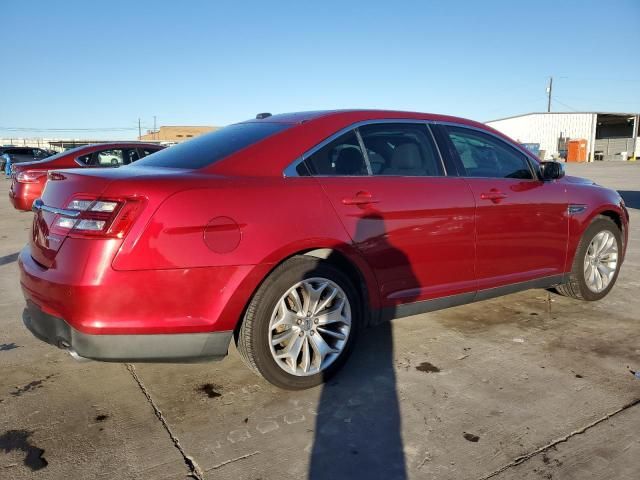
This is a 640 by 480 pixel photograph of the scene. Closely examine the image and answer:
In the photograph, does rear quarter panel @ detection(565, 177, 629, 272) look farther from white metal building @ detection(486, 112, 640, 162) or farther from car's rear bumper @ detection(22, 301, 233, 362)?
white metal building @ detection(486, 112, 640, 162)

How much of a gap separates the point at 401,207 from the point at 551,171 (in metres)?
1.70

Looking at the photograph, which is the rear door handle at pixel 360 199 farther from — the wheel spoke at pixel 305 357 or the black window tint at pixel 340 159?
the wheel spoke at pixel 305 357

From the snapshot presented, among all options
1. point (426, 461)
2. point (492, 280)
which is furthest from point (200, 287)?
point (492, 280)


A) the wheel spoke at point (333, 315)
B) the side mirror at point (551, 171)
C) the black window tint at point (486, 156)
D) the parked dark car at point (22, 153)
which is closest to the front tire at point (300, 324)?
the wheel spoke at point (333, 315)

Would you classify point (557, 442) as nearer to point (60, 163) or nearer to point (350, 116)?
point (350, 116)

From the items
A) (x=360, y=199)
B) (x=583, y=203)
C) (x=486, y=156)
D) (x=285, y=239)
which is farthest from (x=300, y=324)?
(x=583, y=203)

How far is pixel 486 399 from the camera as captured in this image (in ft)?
9.18

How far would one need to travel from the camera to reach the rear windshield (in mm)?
2867

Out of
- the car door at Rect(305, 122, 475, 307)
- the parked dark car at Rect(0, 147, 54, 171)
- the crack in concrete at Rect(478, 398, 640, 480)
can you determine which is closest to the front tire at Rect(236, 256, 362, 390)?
the car door at Rect(305, 122, 475, 307)

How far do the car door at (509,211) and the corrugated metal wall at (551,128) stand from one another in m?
52.6

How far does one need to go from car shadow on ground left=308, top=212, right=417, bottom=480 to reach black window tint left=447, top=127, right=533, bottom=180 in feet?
3.41

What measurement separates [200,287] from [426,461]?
4.26ft

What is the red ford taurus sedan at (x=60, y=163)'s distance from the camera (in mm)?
8180

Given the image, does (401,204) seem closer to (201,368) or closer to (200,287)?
(200,287)
